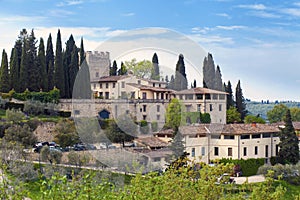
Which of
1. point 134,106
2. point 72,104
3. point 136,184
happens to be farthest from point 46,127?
point 136,184

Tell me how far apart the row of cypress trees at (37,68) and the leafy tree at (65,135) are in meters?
6.84

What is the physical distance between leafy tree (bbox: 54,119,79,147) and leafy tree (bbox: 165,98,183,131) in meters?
4.23

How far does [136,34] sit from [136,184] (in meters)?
5.91

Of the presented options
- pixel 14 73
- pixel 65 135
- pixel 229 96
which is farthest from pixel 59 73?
pixel 229 96

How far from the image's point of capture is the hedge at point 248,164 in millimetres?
21370

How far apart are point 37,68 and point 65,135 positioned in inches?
331

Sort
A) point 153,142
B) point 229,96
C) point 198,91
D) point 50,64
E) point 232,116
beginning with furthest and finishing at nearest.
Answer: point 229,96 < point 232,116 < point 50,64 < point 198,91 < point 153,142

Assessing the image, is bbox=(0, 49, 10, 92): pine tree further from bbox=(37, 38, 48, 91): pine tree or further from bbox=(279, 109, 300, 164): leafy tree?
bbox=(279, 109, 300, 164): leafy tree

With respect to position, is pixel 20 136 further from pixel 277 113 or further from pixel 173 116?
pixel 277 113

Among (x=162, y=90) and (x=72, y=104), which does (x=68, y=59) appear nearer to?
(x=72, y=104)

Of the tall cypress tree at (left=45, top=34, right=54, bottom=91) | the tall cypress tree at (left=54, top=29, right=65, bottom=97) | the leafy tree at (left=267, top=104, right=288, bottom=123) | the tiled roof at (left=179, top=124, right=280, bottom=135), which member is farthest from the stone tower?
the leafy tree at (left=267, top=104, right=288, bottom=123)

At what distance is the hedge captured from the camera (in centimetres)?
2137

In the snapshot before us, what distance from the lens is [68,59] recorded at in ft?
99.2

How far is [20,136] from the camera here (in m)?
19.7
